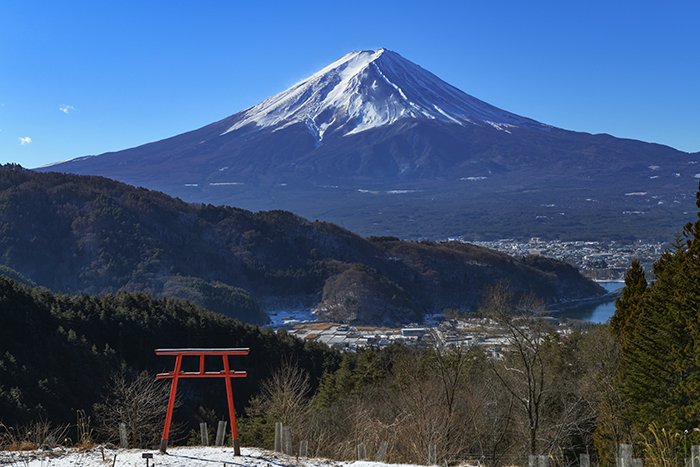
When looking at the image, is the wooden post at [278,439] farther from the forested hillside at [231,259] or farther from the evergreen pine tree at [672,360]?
the forested hillside at [231,259]

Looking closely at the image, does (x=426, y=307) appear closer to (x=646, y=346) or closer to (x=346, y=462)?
(x=646, y=346)

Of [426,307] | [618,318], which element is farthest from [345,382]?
[426,307]

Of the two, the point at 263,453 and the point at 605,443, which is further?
the point at 605,443

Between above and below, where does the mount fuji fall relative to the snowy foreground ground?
above

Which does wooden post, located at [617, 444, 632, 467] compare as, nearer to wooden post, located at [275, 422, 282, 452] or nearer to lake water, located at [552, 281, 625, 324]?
wooden post, located at [275, 422, 282, 452]

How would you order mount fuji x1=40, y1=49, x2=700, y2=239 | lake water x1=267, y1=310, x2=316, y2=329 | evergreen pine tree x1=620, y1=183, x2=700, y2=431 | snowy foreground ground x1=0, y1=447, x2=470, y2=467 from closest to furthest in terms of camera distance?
snowy foreground ground x1=0, y1=447, x2=470, y2=467 → evergreen pine tree x1=620, y1=183, x2=700, y2=431 → lake water x1=267, y1=310, x2=316, y2=329 → mount fuji x1=40, y1=49, x2=700, y2=239

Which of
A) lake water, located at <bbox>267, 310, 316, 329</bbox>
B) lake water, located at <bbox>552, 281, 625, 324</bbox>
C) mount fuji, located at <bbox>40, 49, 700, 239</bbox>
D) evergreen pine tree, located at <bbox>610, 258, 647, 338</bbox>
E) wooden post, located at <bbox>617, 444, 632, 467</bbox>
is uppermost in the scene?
mount fuji, located at <bbox>40, 49, 700, 239</bbox>

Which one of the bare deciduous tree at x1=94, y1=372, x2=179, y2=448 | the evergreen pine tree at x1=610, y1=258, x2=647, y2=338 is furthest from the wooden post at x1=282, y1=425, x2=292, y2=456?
the evergreen pine tree at x1=610, y1=258, x2=647, y2=338
